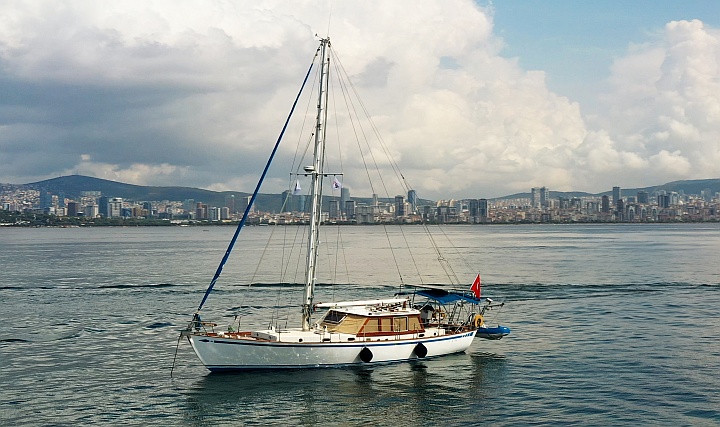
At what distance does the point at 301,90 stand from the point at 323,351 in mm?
15519

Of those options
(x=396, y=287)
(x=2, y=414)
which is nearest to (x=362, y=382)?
(x=2, y=414)

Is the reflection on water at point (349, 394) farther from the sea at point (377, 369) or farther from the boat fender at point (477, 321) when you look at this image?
the boat fender at point (477, 321)

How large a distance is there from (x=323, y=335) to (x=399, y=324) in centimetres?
495

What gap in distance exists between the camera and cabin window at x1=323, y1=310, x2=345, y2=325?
1655 inches

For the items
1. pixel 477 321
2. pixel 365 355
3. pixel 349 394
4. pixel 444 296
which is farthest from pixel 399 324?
pixel 349 394

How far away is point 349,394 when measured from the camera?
118ft

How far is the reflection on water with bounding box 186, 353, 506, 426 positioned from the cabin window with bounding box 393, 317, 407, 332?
203cm

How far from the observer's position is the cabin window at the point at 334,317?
42031mm

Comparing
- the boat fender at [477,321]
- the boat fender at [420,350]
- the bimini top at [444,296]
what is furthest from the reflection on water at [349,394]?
the bimini top at [444,296]

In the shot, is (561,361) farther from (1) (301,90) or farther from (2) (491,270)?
(2) (491,270)

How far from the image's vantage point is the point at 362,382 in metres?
38.2

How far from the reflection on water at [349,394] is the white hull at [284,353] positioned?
1.52 feet

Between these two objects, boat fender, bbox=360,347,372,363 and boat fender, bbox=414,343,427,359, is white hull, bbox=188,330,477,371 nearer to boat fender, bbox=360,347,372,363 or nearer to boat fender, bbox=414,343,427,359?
boat fender, bbox=360,347,372,363

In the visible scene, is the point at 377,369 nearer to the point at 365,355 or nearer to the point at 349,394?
the point at 365,355
